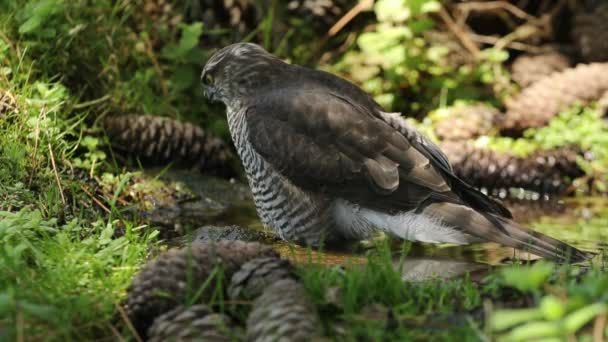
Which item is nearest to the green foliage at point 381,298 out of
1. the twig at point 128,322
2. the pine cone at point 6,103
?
the twig at point 128,322

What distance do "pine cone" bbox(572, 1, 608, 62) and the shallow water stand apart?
199cm

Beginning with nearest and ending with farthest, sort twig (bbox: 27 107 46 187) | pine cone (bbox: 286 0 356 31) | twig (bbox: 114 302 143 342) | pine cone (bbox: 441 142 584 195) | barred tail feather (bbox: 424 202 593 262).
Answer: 1. twig (bbox: 114 302 143 342)
2. barred tail feather (bbox: 424 202 593 262)
3. twig (bbox: 27 107 46 187)
4. pine cone (bbox: 441 142 584 195)
5. pine cone (bbox: 286 0 356 31)

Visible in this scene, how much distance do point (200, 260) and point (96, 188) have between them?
7.21ft

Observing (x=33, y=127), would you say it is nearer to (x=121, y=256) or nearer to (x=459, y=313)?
(x=121, y=256)

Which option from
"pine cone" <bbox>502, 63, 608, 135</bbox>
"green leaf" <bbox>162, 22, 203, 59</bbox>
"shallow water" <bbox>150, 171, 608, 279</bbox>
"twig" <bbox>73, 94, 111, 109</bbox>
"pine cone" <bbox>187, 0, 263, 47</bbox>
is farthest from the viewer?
"pine cone" <bbox>187, 0, 263, 47</bbox>

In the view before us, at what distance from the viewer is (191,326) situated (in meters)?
2.49

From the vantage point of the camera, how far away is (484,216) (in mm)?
4102

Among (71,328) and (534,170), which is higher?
(71,328)

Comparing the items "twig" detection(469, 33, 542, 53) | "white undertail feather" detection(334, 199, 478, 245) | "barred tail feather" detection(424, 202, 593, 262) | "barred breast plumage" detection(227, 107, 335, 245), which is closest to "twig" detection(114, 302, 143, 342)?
"barred breast plumage" detection(227, 107, 335, 245)

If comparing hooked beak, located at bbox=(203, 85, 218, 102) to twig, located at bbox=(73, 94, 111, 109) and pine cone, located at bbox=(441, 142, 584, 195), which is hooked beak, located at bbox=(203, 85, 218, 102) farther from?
pine cone, located at bbox=(441, 142, 584, 195)

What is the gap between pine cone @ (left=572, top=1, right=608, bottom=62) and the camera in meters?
7.49

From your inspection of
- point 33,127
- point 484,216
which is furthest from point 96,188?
point 484,216

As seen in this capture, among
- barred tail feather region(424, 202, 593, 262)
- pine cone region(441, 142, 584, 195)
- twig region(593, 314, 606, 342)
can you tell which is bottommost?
pine cone region(441, 142, 584, 195)

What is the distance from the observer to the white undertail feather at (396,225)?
4105mm
